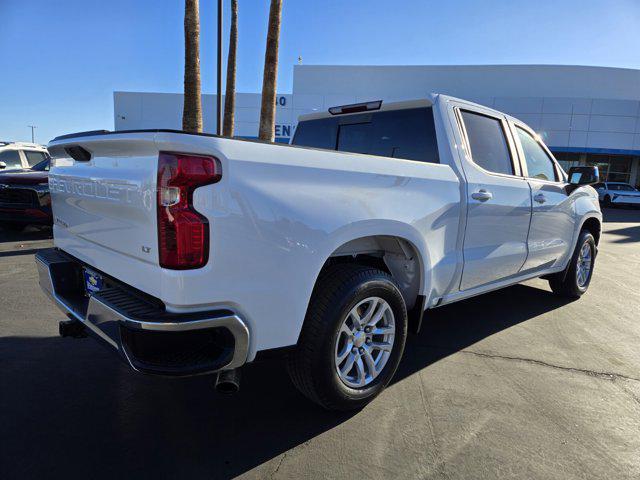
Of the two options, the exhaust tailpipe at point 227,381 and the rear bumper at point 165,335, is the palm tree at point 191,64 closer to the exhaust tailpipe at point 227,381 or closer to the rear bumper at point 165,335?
the rear bumper at point 165,335

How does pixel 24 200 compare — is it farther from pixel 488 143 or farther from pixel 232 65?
pixel 232 65

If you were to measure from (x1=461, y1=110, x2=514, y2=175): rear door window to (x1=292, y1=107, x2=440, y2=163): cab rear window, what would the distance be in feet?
1.31

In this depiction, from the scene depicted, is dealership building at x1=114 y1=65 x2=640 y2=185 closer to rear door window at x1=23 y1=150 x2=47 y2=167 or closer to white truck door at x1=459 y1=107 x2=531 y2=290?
rear door window at x1=23 y1=150 x2=47 y2=167

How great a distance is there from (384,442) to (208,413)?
107cm

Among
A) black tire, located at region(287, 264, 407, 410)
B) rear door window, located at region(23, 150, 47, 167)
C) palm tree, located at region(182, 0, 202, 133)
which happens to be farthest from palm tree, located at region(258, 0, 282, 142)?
black tire, located at region(287, 264, 407, 410)

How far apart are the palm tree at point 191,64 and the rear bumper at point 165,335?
362 inches

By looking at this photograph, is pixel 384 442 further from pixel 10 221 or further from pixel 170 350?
pixel 10 221

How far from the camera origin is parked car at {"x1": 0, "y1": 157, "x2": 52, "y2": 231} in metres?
7.91

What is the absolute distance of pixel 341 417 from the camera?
269cm

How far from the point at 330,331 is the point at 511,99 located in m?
31.9

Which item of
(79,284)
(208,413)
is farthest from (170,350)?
(79,284)

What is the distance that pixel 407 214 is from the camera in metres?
2.79

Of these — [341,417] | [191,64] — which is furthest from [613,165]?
[341,417]

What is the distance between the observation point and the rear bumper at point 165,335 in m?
1.90
